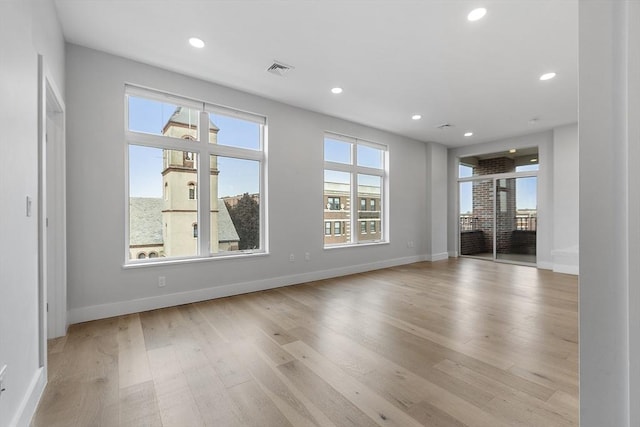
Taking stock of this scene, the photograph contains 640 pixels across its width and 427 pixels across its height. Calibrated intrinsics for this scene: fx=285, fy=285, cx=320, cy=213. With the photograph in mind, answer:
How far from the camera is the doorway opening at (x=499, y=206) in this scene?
6422 mm

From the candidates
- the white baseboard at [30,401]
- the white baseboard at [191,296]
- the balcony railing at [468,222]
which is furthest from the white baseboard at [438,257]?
the white baseboard at [30,401]

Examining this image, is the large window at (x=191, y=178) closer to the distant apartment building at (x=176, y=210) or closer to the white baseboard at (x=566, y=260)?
the distant apartment building at (x=176, y=210)

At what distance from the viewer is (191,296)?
11.8 feet

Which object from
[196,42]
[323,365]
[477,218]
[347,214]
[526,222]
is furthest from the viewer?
[477,218]

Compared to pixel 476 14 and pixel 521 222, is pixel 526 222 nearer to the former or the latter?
pixel 521 222

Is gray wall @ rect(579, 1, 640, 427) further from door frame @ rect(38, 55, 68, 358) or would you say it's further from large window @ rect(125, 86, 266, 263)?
large window @ rect(125, 86, 266, 263)

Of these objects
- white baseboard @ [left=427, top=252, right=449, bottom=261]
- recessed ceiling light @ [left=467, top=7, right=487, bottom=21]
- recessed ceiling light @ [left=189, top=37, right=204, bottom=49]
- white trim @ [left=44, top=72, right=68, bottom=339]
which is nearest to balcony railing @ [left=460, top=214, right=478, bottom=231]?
white baseboard @ [left=427, top=252, right=449, bottom=261]

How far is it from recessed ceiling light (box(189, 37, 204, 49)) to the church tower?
1.00 metres

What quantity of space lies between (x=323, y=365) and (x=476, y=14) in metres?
3.18

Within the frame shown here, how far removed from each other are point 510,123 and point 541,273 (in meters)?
2.93

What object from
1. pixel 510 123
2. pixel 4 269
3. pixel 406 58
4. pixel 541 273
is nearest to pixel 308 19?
pixel 406 58

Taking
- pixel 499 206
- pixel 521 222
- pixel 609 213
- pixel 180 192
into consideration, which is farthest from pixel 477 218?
pixel 609 213

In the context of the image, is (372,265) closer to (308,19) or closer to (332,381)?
(332,381)

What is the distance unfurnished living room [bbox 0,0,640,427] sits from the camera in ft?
2.56
